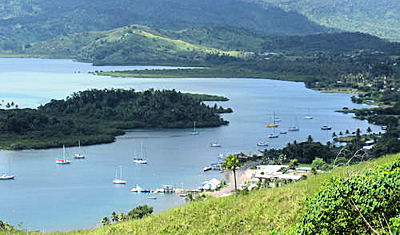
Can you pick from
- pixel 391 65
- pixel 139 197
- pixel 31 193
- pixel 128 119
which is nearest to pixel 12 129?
pixel 128 119

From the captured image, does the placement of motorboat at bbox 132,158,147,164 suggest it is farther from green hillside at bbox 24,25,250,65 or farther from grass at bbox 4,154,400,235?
green hillside at bbox 24,25,250,65

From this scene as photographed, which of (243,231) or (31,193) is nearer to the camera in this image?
(243,231)

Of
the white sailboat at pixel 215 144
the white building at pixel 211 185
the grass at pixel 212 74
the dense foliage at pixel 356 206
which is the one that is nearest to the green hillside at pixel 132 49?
the grass at pixel 212 74

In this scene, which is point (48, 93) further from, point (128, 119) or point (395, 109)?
point (395, 109)

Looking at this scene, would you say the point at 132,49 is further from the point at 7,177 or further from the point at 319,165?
the point at 319,165

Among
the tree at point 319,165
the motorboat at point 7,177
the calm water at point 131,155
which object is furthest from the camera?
the motorboat at point 7,177

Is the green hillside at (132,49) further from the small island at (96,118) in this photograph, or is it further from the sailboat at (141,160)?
the sailboat at (141,160)

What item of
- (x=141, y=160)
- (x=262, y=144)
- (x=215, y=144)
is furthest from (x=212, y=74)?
(x=141, y=160)
